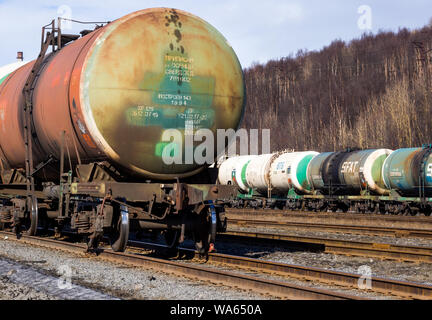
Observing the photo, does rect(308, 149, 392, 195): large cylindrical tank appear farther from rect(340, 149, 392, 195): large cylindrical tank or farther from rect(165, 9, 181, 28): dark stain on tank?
rect(165, 9, 181, 28): dark stain on tank

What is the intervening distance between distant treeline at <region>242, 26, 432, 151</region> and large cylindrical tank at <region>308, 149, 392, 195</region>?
85.5ft

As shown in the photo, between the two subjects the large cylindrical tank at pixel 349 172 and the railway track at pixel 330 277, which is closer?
the railway track at pixel 330 277

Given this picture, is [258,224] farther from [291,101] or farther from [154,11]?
[291,101]

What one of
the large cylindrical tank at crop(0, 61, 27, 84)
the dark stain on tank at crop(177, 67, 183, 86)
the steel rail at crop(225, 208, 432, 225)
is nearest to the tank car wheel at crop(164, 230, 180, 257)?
the dark stain on tank at crop(177, 67, 183, 86)

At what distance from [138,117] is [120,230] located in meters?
1.93

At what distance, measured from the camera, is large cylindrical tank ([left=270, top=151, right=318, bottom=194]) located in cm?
2802

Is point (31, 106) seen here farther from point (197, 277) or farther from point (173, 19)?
point (197, 277)

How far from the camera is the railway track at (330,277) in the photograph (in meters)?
7.25

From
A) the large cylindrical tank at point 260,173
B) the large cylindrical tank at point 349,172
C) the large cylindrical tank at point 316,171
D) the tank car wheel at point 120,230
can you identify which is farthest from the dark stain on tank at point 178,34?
the large cylindrical tank at point 260,173

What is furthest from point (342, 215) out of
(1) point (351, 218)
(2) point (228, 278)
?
(2) point (228, 278)

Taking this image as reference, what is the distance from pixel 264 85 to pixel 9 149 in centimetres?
→ 8609

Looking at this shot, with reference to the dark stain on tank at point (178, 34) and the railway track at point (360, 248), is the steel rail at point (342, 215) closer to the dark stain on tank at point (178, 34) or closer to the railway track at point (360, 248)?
the railway track at point (360, 248)

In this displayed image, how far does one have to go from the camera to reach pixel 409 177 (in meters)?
21.8

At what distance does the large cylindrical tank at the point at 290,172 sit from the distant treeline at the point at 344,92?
23.8 m
